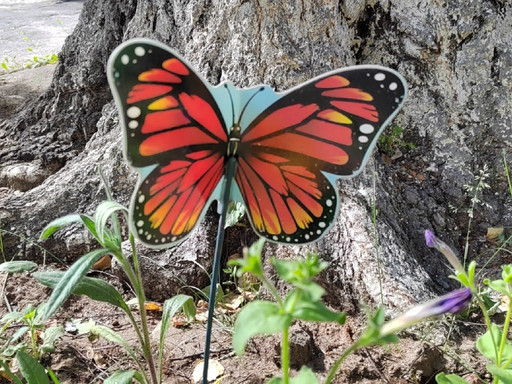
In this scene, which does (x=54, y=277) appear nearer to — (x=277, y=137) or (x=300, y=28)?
(x=277, y=137)

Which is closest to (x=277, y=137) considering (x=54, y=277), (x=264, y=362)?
(x=54, y=277)

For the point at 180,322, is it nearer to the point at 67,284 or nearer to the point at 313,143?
the point at 67,284

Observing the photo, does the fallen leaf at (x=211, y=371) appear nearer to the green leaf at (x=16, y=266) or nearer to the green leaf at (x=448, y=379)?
the green leaf at (x=16, y=266)

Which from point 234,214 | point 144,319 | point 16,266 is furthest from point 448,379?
point 16,266

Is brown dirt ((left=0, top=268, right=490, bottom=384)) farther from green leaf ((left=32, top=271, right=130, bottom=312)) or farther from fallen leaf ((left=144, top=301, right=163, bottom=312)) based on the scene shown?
green leaf ((left=32, top=271, right=130, bottom=312))

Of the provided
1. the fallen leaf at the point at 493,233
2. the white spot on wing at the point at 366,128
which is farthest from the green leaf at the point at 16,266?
the fallen leaf at the point at 493,233

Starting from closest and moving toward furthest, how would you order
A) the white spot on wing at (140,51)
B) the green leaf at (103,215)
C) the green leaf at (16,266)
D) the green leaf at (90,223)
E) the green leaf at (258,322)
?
the green leaf at (258,322) → the white spot on wing at (140,51) → the green leaf at (103,215) → the green leaf at (90,223) → the green leaf at (16,266)

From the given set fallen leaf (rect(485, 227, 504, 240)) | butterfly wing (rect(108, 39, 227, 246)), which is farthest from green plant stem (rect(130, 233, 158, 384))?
fallen leaf (rect(485, 227, 504, 240))
